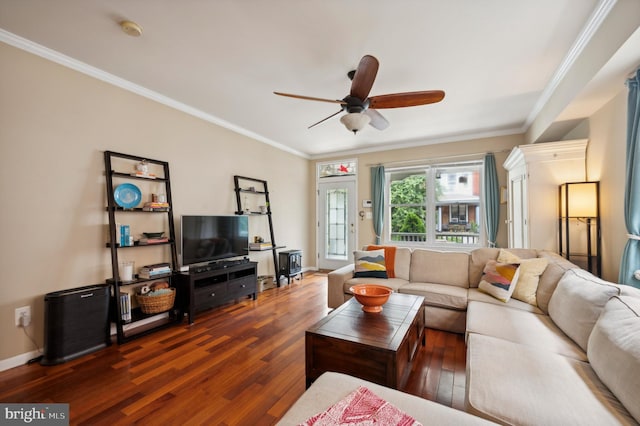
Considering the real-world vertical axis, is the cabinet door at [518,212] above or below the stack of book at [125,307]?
above

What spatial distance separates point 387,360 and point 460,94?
3.19 m

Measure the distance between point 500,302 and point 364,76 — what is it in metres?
2.36

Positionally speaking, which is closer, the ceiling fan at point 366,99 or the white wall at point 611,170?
the ceiling fan at point 366,99

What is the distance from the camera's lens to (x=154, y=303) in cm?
291

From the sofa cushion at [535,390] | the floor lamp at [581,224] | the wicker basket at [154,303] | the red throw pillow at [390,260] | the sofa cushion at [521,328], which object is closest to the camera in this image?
the sofa cushion at [535,390]

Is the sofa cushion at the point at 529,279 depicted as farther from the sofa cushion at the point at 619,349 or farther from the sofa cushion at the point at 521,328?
the sofa cushion at the point at 619,349

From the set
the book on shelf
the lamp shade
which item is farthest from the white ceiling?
the book on shelf

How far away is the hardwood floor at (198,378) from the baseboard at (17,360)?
3.0 inches

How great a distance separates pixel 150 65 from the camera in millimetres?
2660

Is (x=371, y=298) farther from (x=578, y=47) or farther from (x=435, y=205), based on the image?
(x=435, y=205)

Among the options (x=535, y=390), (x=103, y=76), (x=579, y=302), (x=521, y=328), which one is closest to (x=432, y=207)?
(x=521, y=328)

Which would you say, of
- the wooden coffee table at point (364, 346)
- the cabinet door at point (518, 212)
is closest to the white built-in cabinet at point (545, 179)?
the cabinet door at point (518, 212)

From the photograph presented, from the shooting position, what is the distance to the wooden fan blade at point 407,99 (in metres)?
2.24

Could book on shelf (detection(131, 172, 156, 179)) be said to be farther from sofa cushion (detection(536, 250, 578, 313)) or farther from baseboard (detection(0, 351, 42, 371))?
sofa cushion (detection(536, 250, 578, 313))
